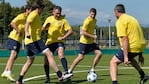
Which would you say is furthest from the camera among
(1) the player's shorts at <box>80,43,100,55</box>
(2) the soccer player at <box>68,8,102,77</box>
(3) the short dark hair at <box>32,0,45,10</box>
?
(1) the player's shorts at <box>80,43,100,55</box>

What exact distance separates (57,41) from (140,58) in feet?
9.68

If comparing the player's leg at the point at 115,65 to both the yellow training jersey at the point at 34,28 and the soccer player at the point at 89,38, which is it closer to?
the yellow training jersey at the point at 34,28

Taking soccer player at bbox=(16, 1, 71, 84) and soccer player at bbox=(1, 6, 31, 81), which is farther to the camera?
soccer player at bbox=(1, 6, 31, 81)

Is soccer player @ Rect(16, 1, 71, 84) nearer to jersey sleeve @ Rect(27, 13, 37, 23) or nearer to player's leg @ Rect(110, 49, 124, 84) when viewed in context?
jersey sleeve @ Rect(27, 13, 37, 23)

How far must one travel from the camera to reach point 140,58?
11.8 metres

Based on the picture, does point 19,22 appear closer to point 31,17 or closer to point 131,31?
point 31,17

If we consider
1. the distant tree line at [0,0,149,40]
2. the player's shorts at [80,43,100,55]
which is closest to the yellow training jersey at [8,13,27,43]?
the player's shorts at [80,43,100,55]

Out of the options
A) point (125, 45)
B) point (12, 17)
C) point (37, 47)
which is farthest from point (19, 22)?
point (12, 17)

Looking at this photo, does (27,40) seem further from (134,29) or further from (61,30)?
(134,29)

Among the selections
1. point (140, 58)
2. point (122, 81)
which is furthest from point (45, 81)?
point (140, 58)

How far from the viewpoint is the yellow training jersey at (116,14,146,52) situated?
1072 cm

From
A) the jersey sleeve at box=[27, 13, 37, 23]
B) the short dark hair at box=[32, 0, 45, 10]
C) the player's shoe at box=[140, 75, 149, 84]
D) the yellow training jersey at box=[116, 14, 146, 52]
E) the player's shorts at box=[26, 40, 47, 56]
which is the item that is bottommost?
the player's shoe at box=[140, 75, 149, 84]

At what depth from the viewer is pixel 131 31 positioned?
35.4 feet

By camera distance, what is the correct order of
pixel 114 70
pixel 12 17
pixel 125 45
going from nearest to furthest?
pixel 125 45, pixel 114 70, pixel 12 17
